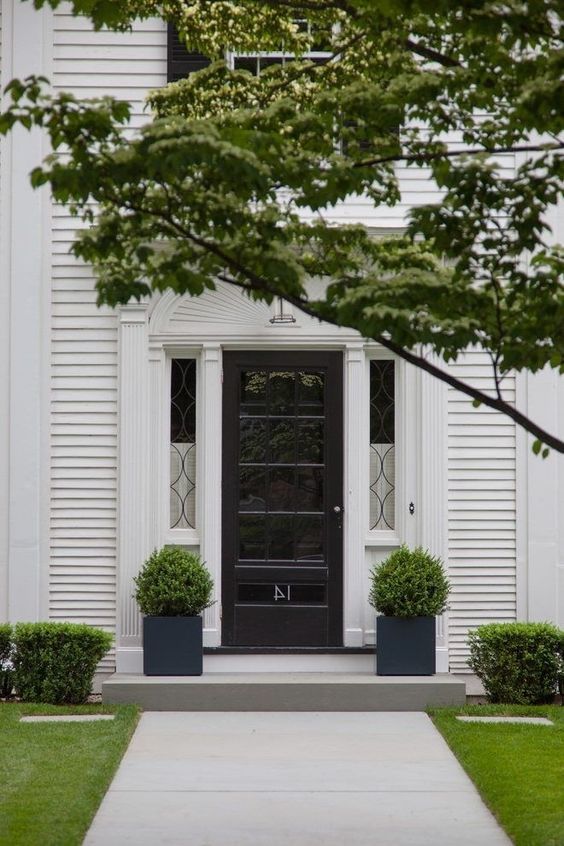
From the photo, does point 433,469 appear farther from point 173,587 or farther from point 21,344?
point 21,344

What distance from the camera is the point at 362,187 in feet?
20.0

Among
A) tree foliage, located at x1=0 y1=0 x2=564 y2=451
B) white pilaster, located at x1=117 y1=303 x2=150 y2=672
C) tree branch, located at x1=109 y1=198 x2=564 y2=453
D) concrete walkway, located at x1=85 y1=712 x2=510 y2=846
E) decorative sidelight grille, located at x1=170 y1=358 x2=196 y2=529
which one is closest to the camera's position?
tree foliage, located at x1=0 y1=0 x2=564 y2=451

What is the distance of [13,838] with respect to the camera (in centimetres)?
619

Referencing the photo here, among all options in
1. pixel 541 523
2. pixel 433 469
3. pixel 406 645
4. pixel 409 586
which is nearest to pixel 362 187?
pixel 409 586

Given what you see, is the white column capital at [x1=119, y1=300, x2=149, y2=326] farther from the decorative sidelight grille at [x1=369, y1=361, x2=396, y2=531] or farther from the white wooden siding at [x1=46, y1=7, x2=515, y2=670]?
the decorative sidelight grille at [x1=369, y1=361, x2=396, y2=531]

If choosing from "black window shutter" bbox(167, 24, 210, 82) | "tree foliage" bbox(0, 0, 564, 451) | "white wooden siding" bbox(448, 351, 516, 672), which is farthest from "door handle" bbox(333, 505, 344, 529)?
"tree foliage" bbox(0, 0, 564, 451)

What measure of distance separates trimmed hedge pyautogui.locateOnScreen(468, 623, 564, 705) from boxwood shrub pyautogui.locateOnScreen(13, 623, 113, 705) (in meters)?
3.13

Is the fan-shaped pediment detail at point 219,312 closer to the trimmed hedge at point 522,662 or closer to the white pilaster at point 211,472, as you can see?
the white pilaster at point 211,472

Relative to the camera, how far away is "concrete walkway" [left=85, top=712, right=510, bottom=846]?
21.5 feet

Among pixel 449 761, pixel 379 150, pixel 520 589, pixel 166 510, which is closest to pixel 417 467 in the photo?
pixel 520 589

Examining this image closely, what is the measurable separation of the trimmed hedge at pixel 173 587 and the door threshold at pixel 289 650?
64cm

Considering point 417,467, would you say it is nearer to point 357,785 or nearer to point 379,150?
point 357,785

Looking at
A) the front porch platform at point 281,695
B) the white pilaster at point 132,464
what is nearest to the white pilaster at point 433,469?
the front porch platform at point 281,695

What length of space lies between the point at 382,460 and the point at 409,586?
4.48ft
